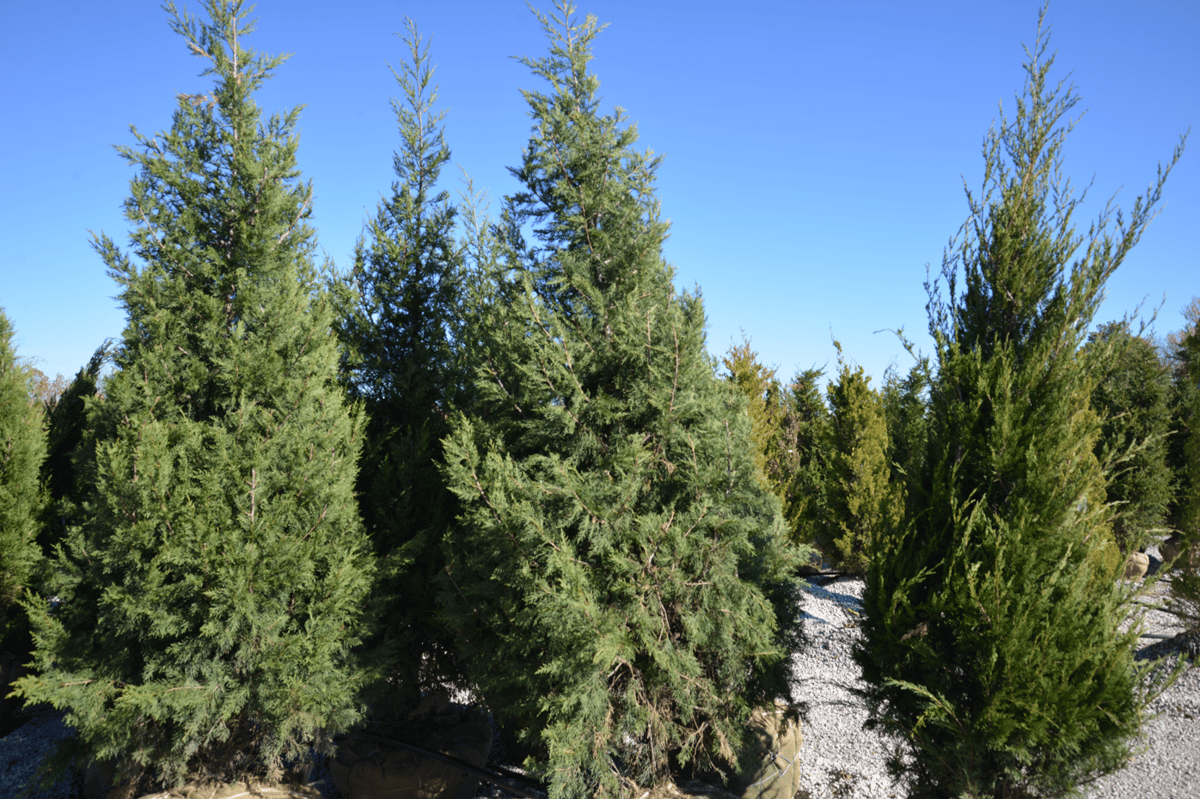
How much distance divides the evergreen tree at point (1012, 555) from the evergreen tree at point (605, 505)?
1062mm

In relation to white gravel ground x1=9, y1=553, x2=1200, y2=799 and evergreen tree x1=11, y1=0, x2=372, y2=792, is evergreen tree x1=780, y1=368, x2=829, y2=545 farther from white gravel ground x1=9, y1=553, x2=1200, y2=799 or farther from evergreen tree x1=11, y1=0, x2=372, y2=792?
evergreen tree x1=11, y1=0, x2=372, y2=792

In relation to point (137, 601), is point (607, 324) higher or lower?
higher

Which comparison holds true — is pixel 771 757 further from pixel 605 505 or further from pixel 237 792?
pixel 237 792

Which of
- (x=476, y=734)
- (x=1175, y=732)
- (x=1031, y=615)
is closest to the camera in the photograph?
(x=1031, y=615)

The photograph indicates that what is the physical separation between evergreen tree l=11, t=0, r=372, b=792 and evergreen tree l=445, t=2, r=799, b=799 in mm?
1177

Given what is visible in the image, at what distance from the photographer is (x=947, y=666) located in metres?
4.05

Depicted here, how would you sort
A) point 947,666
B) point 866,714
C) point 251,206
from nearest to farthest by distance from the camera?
point 947,666 → point 251,206 → point 866,714

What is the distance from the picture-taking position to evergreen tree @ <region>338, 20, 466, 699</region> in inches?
239

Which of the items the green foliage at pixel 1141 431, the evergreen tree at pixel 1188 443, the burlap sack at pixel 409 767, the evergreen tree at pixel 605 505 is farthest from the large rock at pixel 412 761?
the green foliage at pixel 1141 431

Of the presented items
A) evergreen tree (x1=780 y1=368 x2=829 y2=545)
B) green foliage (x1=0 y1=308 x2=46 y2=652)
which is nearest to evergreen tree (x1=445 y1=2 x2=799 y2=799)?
green foliage (x1=0 y1=308 x2=46 y2=652)

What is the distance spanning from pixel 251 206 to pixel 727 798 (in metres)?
6.45

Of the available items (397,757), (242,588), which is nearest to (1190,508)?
(397,757)

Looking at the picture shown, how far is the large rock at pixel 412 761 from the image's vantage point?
5355 millimetres

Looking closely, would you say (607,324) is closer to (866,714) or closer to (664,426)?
(664,426)
